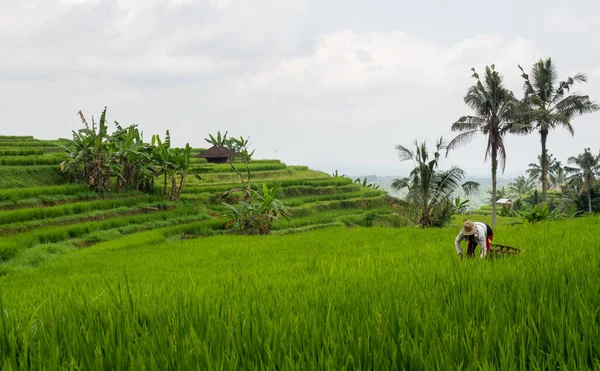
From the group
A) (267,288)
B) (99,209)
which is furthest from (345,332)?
(99,209)

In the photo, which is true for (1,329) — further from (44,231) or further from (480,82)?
(480,82)

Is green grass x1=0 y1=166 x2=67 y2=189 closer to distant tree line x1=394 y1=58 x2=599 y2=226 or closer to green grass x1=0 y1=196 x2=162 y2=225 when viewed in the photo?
green grass x1=0 y1=196 x2=162 y2=225

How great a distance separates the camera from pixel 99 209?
625 inches

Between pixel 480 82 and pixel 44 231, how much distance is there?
22.5 meters

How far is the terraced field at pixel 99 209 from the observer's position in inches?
502

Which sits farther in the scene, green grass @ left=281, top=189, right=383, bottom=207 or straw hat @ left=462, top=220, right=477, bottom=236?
green grass @ left=281, top=189, right=383, bottom=207

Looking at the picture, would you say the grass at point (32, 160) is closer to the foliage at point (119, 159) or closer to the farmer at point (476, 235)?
the foliage at point (119, 159)

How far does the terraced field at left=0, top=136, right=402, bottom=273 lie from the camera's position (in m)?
12.7

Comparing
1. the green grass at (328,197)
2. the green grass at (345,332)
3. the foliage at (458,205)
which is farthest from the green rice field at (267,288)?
the foliage at (458,205)

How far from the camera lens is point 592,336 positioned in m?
1.32

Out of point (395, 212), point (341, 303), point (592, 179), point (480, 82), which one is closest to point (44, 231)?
point (341, 303)

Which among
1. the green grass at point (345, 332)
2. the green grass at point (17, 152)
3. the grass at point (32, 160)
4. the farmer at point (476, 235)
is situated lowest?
the farmer at point (476, 235)

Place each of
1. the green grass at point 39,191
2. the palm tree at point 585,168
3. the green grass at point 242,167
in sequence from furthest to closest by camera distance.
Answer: the palm tree at point 585,168, the green grass at point 242,167, the green grass at point 39,191

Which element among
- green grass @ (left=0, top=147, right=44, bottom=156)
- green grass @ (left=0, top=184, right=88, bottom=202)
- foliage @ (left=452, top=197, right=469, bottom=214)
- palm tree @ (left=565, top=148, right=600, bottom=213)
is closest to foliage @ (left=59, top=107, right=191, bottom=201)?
green grass @ (left=0, top=184, right=88, bottom=202)
